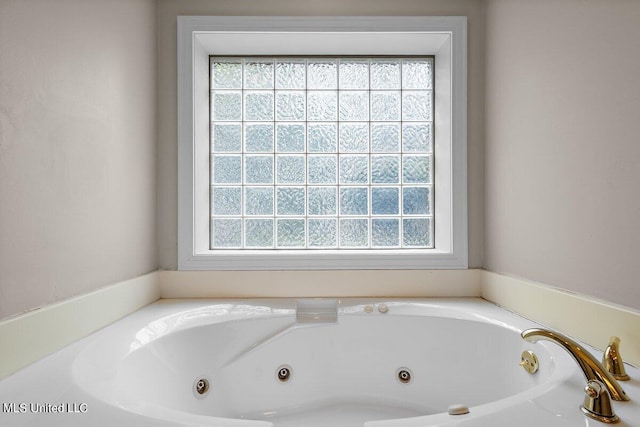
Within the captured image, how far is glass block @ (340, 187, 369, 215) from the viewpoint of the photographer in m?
A: 2.11

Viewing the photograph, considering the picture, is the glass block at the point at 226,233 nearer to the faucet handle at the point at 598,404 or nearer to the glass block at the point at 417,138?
the glass block at the point at 417,138

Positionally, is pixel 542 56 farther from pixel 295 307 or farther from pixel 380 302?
pixel 295 307

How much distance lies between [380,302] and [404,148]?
93 centimetres

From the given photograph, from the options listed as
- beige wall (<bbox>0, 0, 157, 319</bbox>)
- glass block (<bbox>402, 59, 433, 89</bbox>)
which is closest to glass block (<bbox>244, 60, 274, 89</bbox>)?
beige wall (<bbox>0, 0, 157, 319</bbox>)

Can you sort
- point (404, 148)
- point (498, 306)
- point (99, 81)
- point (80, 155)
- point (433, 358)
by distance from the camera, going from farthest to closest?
point (404, 148) → point (498, 306) → point (433, 358) → point (99, 81) → point (80, 155)

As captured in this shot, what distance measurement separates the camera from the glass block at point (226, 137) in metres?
2.10

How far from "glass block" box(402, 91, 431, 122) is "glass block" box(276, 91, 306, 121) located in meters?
0.60

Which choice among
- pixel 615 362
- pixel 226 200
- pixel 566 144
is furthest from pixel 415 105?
pixel 615 362

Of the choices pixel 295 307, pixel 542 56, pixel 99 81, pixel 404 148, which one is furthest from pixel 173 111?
pixel 542 56

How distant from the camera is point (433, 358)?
59.3 inches

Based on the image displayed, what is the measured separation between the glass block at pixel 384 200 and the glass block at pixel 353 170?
10 cm

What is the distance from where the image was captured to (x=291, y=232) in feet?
6.89

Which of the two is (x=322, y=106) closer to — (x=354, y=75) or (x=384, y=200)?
(x=354, y=75)

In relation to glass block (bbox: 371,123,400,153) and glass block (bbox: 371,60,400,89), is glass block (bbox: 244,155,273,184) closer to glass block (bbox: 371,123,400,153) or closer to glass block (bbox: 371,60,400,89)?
glass block (bbox: 371,123,400,153)
